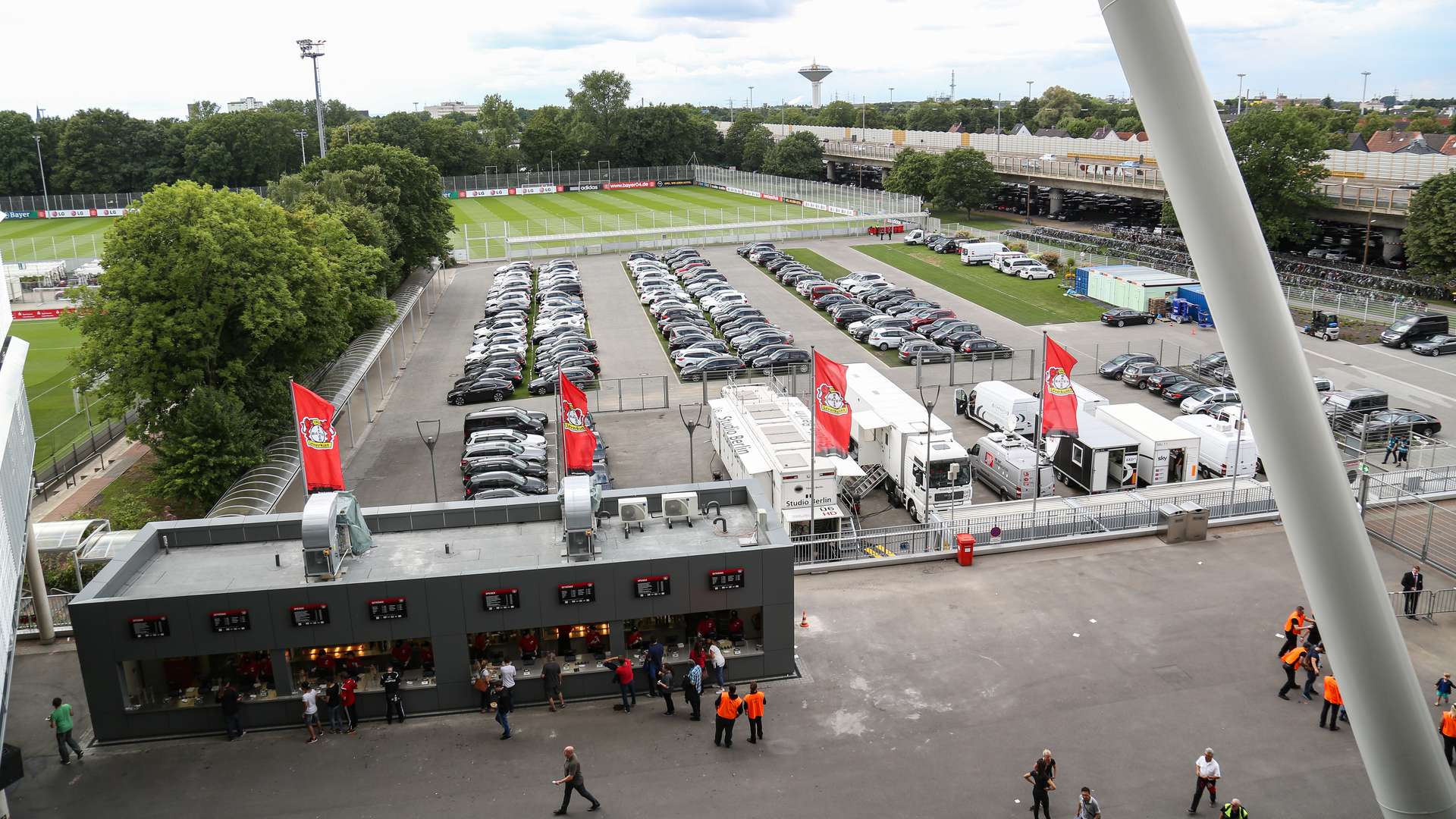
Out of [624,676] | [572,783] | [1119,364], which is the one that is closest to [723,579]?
[624,676]

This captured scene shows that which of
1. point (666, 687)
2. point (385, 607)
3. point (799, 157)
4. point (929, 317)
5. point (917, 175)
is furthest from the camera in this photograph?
point (799, 157)

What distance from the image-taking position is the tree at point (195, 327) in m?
30.6

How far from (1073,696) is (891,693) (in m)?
3.40

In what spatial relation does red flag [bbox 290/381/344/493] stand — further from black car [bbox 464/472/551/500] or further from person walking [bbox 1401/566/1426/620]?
person walking [bbox 1401/566/1426/620]

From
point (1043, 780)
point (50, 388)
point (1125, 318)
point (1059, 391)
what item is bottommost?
point (1043, 780)

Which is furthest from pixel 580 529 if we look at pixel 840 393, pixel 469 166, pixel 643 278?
pixel 469 166

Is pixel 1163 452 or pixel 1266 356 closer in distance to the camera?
pixel 1266 356

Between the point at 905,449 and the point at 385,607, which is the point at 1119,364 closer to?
the point at 905,449

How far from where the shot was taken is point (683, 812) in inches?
673

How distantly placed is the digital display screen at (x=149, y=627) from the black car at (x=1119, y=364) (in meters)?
35.9

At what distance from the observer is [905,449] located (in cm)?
3025

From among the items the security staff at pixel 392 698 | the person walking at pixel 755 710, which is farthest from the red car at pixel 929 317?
the security staff at pixel 392 698

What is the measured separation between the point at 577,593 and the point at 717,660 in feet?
9.61

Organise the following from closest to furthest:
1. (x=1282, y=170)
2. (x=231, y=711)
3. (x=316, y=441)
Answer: (x=231, y=711), (x=316, y=441), (x=1282, y=170)
